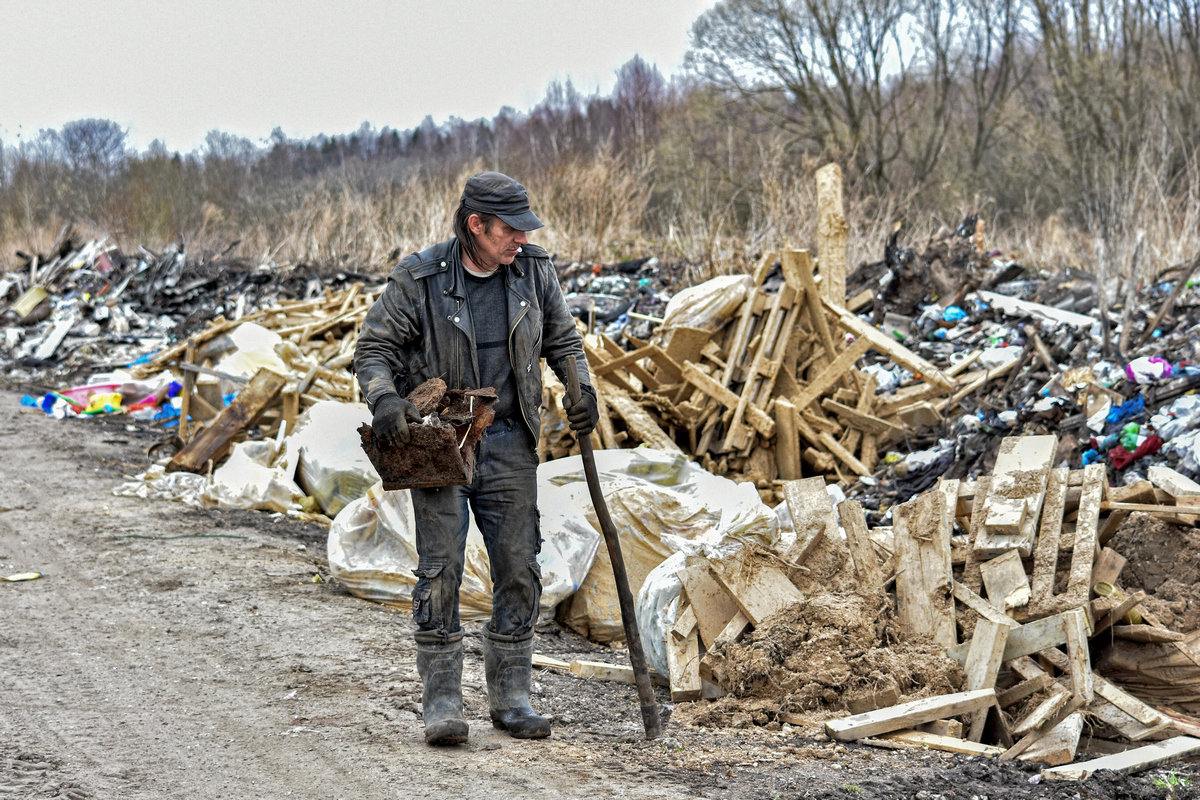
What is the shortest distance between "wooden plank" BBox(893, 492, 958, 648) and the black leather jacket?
190 centimetres

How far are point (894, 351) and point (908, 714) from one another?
479 cm

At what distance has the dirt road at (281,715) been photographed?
10.6ft

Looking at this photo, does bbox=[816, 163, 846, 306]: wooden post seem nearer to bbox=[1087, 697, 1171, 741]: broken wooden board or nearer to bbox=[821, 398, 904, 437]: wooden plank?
bbox=[821, 398, 904, 437]: wooden plank

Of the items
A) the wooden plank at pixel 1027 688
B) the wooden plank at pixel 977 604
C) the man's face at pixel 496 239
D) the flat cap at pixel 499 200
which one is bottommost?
the wooden plank at pixel 1027 688

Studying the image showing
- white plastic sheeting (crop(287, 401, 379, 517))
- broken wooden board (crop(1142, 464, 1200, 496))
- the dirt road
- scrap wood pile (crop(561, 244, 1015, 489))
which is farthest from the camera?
scrap wood pile (crop(561, 244, 1015, 489))

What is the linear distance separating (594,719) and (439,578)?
986mm

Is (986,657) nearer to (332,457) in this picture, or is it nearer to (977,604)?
(977,604)

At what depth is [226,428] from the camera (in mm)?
8555

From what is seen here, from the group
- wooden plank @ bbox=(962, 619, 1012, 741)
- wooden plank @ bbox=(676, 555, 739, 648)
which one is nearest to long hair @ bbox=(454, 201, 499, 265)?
wooden plank @ bbox=(676, 555, 739, 648)

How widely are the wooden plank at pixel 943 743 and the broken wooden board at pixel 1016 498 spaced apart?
48.9 inches

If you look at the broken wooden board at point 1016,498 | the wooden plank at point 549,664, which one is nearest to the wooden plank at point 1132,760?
the broken wooden board at point 1016,498

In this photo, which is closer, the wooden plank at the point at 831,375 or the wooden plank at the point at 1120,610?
the wooden plank at the point at 1120,610

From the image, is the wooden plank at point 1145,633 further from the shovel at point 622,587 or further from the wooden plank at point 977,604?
the shovel at point 622,587

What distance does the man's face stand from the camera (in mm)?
3541
